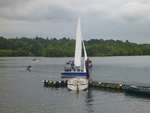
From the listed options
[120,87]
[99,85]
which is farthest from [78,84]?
[120,87]

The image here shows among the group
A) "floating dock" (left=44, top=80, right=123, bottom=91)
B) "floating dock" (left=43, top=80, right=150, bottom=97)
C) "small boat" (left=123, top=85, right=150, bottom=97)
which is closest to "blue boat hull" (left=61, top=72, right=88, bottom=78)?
"floating dock" (left=44, top=80, right=123, bottom=91)

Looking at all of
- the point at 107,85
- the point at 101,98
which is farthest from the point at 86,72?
the point at 101,98

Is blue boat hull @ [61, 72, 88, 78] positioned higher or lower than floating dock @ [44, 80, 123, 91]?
higher

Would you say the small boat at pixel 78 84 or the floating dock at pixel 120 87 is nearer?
the floating dock at pixel 120 87

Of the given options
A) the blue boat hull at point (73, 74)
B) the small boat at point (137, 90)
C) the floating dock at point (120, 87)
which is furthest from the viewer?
the blue boat hull at point (73, 74)

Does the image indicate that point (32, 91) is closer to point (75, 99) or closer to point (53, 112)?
point (75, 99)

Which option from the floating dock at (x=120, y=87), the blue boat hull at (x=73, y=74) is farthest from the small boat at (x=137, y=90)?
the blue boat hull at (x=73, y=74)

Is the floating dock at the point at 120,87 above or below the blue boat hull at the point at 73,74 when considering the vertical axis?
below

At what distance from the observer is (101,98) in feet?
192

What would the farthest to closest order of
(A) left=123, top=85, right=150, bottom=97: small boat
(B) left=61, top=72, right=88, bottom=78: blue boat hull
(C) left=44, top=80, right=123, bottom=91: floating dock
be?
(B) left=61, top=72, right=88, bottom=78: blue boat hull, (C) left=44, top=80, right=123, bottom=91: floating dock, (A) left=123, top=85, right=150, bottom=97: small boat

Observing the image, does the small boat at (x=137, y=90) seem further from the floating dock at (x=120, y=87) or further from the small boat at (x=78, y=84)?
the small boat at (x=78, y=84)

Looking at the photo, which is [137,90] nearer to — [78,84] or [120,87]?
[120,87]

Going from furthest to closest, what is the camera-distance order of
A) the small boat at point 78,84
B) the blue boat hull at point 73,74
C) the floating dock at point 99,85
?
the blue boat hull at point 73,74 < the floating dock at point 99,85 < the small boat at point 78,84

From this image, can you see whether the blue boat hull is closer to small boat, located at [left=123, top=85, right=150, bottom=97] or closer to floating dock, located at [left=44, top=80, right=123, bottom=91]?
floating dock, located at [left=44, top=80, right=123, bottom=91]
